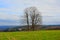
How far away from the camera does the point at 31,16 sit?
30.7 meters

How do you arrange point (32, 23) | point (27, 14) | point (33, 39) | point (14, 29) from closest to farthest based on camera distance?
point (33, 39) → point (14, 29) → point (32, 23) → point (27, 14)

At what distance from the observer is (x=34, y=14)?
105ft

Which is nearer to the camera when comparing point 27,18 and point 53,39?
point 53,39

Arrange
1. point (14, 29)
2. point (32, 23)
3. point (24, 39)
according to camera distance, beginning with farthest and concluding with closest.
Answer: point (32, 23)
point (14, 29)
point (24, 39)

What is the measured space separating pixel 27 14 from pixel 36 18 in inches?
96.6

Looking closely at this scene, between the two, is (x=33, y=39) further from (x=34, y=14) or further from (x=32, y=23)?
(x=34, y=14)

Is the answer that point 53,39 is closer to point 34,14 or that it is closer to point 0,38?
point 0,38

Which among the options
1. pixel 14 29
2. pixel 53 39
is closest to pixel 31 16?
pixel 14 29

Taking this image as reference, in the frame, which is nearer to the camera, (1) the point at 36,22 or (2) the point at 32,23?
(2) the point at 32,23

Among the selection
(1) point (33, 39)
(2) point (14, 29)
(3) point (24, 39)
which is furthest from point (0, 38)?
(2) point (14, 29)

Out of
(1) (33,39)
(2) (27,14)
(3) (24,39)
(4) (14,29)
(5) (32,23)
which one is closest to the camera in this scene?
(1) (33,39)

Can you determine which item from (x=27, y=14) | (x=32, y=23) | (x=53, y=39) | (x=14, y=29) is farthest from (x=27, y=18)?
(x=53, y=39)

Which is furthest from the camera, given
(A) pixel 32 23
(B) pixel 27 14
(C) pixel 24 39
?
(B) pixel 27 14

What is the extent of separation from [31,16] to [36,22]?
1887 millimetres
